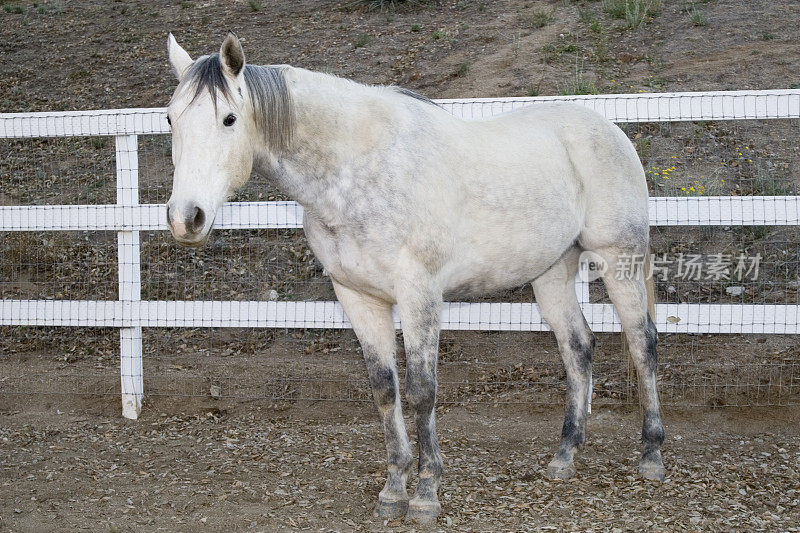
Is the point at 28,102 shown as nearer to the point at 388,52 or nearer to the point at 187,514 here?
the point at 388,52

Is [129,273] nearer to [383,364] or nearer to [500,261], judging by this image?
[383,364]

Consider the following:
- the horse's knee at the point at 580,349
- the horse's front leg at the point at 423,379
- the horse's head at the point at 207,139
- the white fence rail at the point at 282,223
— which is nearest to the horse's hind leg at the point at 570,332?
the horse's knee at the point at 580,349

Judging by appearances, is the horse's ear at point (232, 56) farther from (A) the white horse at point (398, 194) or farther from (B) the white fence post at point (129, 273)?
(B) the white fence post at point (129, 273)

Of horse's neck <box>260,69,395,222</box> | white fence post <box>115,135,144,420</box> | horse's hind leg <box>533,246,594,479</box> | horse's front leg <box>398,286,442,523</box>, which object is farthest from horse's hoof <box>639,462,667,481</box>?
white fence post <box>115,135,144,420</box>

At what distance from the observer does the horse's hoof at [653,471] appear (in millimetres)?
4223

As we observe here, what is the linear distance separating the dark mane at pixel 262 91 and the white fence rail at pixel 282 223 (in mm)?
2014

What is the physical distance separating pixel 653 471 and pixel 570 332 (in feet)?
2.79

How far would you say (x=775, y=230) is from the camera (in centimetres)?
674

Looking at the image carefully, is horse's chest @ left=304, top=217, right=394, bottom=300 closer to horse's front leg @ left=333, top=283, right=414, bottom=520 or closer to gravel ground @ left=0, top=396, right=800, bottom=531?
horse's front leg @ left=333, top=283, right=414, bottom=520

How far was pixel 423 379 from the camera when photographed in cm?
352

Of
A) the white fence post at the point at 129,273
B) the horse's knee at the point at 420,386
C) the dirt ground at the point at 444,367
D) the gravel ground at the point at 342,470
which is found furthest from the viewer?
the white fence post at the point at 129,273

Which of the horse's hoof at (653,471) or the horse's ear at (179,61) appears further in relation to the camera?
the horse's hoof at (653,471)

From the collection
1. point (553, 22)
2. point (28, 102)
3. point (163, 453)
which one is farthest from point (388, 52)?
point (163, 453)

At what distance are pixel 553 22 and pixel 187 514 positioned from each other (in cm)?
872
